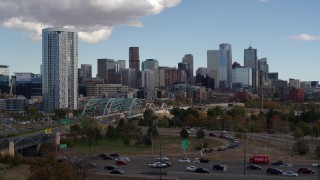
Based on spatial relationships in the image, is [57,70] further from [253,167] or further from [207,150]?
[253,167]

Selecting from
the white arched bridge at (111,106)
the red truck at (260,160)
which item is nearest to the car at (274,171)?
the red truck at (260,160)

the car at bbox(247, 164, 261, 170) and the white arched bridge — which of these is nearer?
the car at bbox(247, 164, 261, 170)

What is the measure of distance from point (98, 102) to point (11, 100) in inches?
1438

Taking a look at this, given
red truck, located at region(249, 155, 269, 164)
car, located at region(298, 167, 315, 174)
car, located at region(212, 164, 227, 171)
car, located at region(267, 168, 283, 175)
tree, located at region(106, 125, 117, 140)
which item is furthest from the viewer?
tree, located at region(106, 125, 117, 140)

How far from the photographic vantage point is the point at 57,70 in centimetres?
14212

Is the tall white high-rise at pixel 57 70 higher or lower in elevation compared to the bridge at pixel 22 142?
higher

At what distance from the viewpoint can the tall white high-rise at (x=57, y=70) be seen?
140250 millimetres

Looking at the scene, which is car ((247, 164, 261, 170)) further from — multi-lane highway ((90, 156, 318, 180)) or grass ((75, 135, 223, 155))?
grass ((75, 135, 223, 155))

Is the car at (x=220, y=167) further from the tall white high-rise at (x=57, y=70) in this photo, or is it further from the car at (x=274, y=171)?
the tall white high-rise at (x=57, y=70)

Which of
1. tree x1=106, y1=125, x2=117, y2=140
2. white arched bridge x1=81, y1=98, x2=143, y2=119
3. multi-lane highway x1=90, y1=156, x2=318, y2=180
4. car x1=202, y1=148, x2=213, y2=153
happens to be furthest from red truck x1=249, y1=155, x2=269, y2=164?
white arched bridge x1=81, y1=98, x2=143, y2=119

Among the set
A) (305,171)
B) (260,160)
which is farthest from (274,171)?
(260,160)

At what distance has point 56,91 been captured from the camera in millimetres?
139375

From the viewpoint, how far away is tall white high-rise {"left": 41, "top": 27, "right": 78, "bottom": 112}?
140 metres

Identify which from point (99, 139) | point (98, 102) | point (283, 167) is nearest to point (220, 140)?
point (99, 139)
